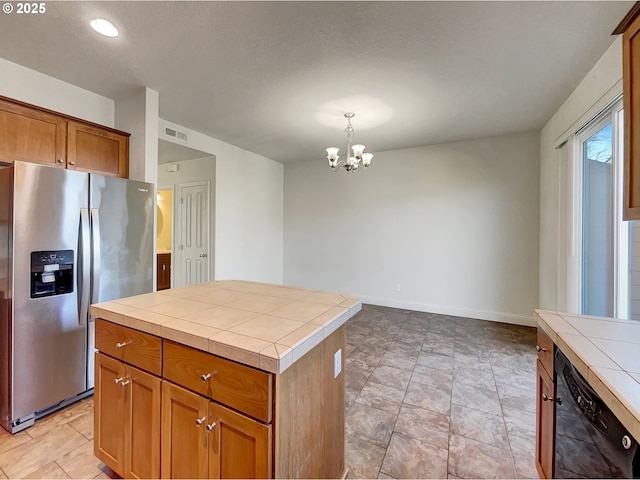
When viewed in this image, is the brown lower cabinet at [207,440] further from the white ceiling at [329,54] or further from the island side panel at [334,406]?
the white ceiling at [329,54]

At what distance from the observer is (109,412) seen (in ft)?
4.50

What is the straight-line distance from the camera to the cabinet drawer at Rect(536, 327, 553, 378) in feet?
4.12

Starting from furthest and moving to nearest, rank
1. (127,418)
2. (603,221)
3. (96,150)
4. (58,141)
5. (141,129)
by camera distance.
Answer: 1. (141,129)
2. (96,150)
3. (603,221)
4. (58,141)
5. (127,418)

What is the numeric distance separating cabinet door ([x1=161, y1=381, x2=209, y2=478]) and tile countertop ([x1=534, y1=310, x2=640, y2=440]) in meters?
1.29

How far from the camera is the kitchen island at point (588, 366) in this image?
79 centimetres

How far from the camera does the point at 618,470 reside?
2.52ft

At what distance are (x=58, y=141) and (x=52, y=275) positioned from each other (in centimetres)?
117

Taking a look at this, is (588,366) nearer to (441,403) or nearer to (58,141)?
(441,403)

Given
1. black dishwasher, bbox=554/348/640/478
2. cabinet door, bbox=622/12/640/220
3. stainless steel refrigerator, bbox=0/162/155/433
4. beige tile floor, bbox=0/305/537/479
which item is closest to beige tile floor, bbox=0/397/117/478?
beige tile floor, bbox=0/305/537/479

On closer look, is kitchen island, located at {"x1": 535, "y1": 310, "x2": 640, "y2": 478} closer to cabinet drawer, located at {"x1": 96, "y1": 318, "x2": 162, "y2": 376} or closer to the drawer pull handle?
the drawer pull handle

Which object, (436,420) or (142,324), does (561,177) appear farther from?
(142,324)

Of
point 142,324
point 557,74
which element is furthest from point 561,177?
point 142,324

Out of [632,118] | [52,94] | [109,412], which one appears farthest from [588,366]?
[52,94]

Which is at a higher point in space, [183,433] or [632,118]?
[632,118]
